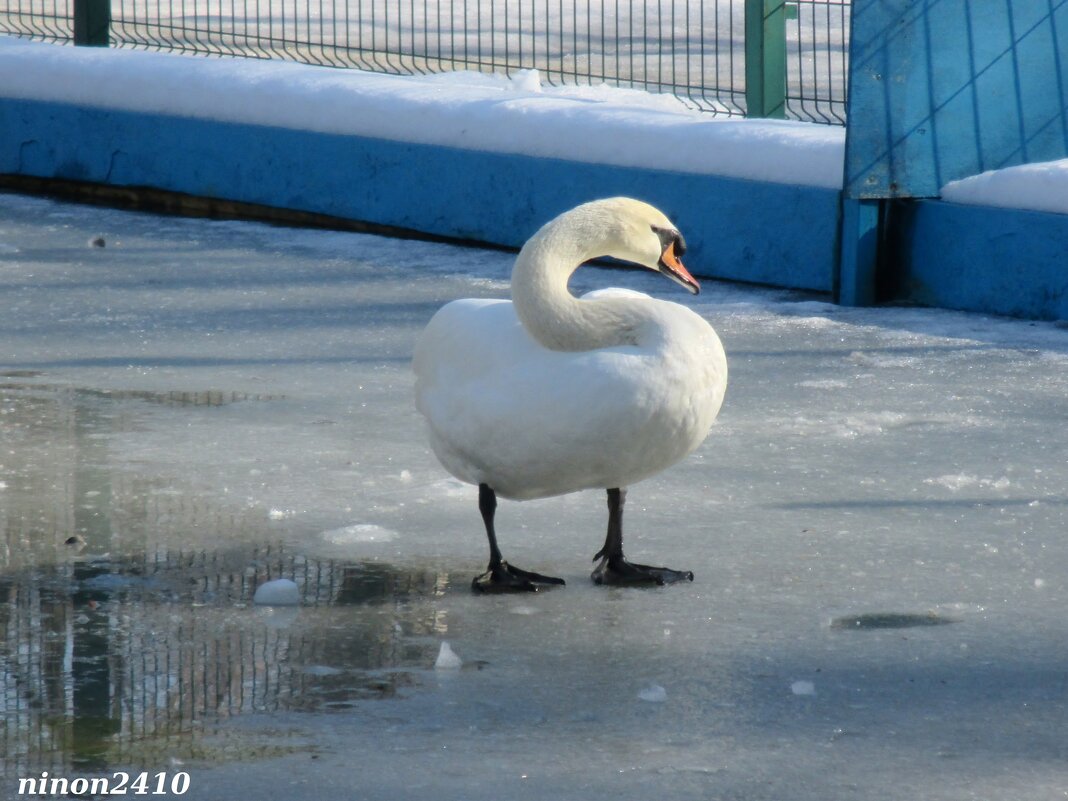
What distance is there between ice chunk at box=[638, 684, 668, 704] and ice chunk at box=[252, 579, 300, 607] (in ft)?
2.86

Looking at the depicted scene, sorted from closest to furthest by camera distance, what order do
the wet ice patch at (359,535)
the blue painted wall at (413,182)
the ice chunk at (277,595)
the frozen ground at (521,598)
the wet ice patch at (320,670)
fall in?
the frozen ground at (521,598) < the wet ice patch at (320,670) < the ice chunk at (277,595) < the wet ice patch at (359,535) < the blue painted wall at (413,182)

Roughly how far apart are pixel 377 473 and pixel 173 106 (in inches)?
214

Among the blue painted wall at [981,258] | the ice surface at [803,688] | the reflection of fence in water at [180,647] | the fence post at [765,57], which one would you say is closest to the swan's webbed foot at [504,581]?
the reflection of fence in water at [180,647]

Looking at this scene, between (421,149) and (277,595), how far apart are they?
5130 millimetres

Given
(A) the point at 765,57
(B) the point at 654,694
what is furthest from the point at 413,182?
(B) the point at 654,694

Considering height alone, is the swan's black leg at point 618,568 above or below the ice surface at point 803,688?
above

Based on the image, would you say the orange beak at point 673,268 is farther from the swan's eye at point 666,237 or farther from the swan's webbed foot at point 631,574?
the swan's webbed foot at point 631,574

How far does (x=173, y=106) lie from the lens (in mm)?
9492

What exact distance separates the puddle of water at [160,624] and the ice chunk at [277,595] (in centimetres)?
3

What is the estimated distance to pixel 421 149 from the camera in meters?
8.50

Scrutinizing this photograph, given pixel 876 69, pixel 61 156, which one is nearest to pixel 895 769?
pixel 876 69

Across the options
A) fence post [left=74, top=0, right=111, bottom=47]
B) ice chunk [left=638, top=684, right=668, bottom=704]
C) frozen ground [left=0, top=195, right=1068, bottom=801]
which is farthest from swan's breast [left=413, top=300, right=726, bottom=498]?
fence post [left=74, top=0, right=111, bottom=47]

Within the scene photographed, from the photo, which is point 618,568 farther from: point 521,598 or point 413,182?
point 413,182

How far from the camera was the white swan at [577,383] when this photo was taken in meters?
3.47
